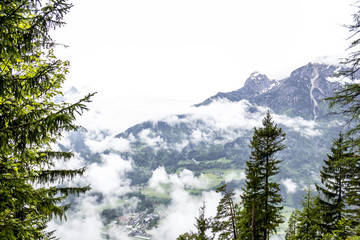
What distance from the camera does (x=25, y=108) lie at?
703cm

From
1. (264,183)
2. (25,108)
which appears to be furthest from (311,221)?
(25,108)

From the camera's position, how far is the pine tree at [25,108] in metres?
5.70

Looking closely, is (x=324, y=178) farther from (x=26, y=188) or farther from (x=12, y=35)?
(x=12, y=35)

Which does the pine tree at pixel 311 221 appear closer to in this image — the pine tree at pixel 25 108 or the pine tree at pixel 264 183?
the pine tree at pixel 264 183

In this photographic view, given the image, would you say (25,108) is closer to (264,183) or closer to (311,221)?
(264,183)

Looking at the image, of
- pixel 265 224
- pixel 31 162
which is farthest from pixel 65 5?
pixel 265 224

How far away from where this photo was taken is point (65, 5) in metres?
6.70

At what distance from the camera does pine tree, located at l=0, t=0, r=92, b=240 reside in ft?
18.7

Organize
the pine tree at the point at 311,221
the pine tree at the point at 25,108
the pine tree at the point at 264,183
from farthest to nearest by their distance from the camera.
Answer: the pine tree at the point at 311,221, the pine tree at the point at 264,183, the pine tree at the point at 25,108

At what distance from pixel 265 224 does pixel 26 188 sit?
20.5m

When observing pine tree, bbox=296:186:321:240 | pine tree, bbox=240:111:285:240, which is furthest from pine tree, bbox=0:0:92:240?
pine tree, bbox=296:186:321:240

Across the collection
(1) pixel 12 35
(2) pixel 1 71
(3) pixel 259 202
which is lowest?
(3) pixel 259 202

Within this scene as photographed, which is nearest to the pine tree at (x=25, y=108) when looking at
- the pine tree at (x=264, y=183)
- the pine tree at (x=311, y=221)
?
the pine tree at (x=264, y=183)

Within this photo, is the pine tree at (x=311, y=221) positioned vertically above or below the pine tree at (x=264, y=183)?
below
